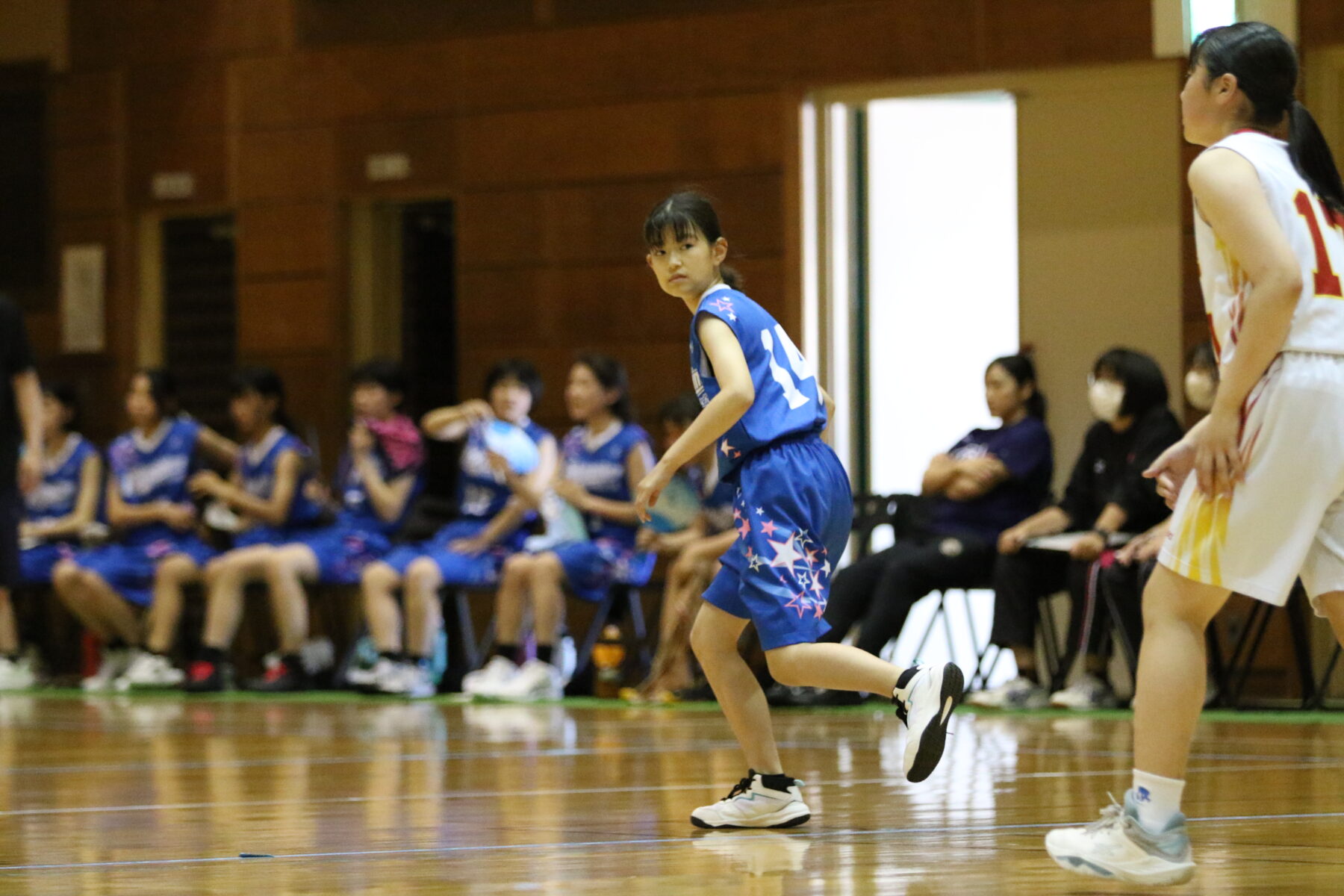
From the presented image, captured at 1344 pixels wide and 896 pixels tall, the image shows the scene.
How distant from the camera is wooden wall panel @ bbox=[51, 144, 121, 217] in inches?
400

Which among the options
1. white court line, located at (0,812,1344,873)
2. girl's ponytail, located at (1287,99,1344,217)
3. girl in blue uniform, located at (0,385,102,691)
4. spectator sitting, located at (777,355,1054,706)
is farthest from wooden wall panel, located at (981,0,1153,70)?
girl's ponytail, located at (1287,99,1344,217)

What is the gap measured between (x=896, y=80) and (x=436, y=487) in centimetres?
304

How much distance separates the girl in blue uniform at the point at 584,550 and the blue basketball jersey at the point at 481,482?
28 cm

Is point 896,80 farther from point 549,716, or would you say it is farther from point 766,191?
point 549,716

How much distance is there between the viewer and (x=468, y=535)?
26.5 ft

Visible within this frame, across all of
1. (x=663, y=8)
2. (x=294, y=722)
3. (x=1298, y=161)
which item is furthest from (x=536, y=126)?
(x=1298, y=161)

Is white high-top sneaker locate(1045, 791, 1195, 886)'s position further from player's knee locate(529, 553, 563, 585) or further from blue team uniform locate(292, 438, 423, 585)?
blue team uniform locate(292, 438, 423, 585)

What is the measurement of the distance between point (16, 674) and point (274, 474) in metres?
1.66

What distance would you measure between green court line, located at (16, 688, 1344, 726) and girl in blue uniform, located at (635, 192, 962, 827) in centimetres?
300

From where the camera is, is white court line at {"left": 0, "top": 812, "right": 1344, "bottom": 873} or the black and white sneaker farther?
the black and white sneaker

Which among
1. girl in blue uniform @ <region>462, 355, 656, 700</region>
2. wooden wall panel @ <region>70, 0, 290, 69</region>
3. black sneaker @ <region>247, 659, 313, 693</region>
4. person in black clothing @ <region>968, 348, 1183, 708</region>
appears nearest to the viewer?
person in black clothing @ <region>968, 348, 1183, 708</region>

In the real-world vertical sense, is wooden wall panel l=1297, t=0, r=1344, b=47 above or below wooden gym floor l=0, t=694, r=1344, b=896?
above

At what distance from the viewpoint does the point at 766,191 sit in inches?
335

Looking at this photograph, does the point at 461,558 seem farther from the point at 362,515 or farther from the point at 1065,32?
the point at 1065,32
